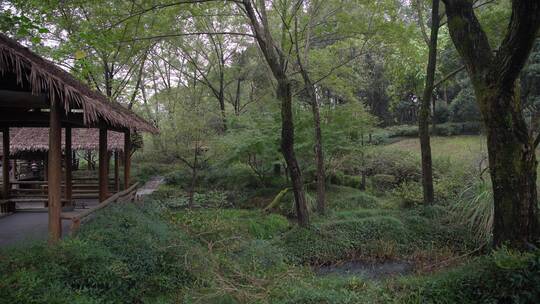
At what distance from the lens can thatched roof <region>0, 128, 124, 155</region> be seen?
574 inches

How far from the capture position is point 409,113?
30703 mm

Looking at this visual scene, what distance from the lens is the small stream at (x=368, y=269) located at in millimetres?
7312

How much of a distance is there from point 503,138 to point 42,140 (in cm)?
1637

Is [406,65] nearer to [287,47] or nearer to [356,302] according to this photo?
[287,47]

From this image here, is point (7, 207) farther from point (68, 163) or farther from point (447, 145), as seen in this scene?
point (447, 145)

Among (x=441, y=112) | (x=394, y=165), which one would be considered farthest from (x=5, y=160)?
(x=441, y=112)

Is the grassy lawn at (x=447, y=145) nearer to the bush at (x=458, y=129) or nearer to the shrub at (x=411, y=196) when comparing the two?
the bush at (x=458, y=129)

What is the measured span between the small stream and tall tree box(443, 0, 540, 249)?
2629mm

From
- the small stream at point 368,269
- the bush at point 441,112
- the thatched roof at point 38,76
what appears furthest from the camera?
the bush at point 441,112

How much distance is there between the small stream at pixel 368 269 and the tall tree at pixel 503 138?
8.63 ft

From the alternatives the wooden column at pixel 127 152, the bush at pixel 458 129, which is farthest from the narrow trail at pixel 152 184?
the bush at pixel 458 129

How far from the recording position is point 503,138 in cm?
493

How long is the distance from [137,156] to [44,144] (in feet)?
29.4

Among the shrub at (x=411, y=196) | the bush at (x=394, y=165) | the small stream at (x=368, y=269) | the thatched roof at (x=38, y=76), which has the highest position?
the thatched roof at (x=38, y=76)
